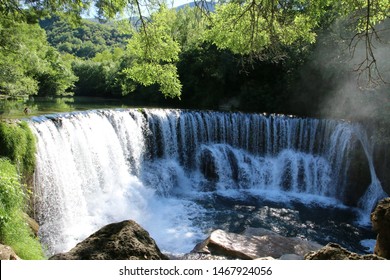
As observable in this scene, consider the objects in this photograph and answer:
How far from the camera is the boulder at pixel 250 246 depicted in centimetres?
786

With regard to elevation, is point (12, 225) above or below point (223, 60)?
below

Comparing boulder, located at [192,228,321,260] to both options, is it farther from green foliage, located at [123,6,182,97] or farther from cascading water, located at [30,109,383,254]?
green foliage, located at [123,6,182,97]

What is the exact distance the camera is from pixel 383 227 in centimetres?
464

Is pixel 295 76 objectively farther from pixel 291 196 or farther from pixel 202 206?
pixel 202 206

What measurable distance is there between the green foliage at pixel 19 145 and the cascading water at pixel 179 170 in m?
0.53

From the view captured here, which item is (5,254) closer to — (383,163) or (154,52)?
(154,52)

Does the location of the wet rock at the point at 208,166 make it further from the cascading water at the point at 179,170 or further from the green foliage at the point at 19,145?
the green foliage at the point at 19,145

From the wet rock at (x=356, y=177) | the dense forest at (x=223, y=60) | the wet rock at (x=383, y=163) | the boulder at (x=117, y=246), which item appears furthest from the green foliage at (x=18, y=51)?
the wet rock at (x=383, y=163)

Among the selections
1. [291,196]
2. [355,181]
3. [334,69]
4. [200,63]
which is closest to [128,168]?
[291,196]

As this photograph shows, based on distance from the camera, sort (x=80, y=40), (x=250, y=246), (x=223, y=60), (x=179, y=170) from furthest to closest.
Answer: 1. (x=80, y=40)
2. (x=223, y=60)
3. (x=179, y=170)
4. (x=250, y=246)

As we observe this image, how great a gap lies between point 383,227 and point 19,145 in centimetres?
798


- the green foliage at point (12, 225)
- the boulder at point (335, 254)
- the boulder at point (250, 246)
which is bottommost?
the boulder at point (250, 246)

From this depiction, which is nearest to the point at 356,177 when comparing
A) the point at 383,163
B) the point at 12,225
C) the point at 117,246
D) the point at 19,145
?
the point at 383,163

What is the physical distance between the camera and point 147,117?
1520 centimetres
